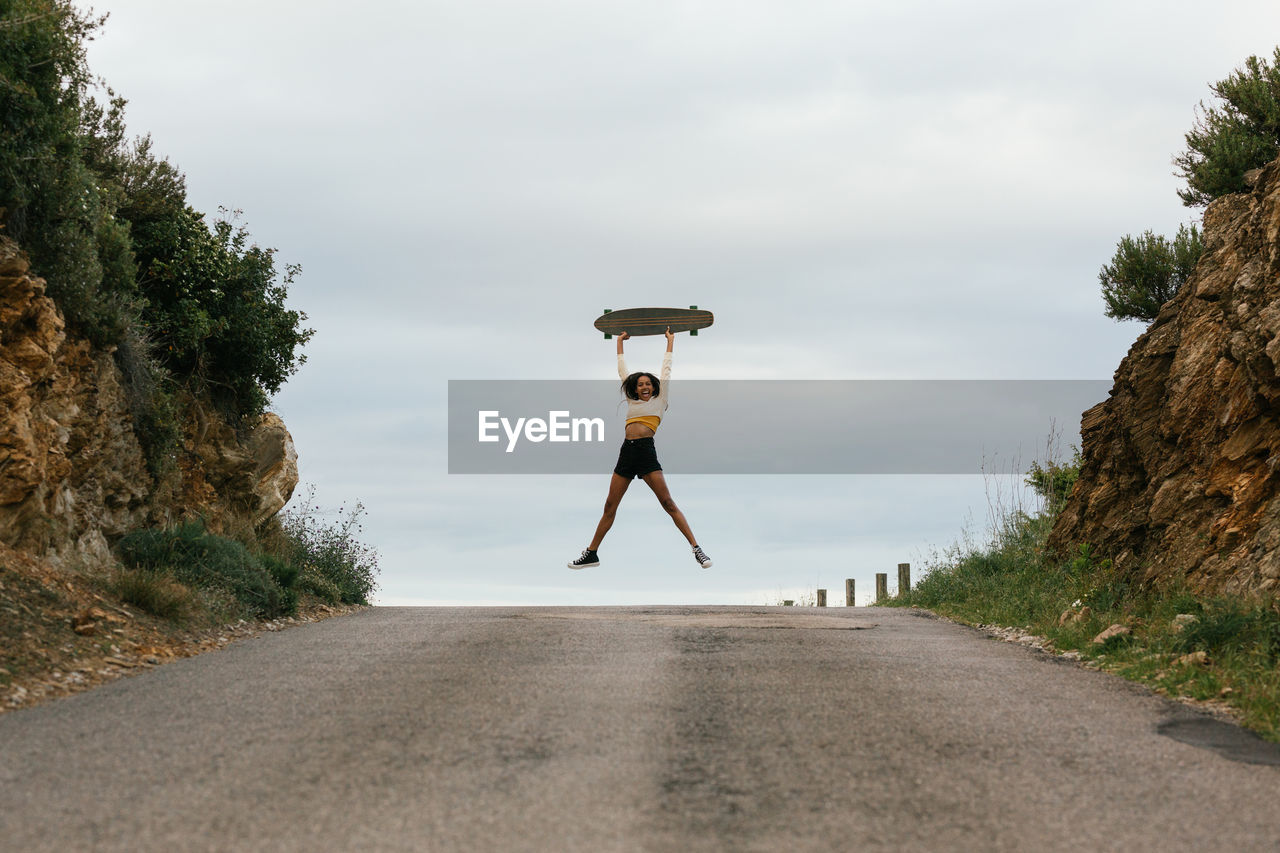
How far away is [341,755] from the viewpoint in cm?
670

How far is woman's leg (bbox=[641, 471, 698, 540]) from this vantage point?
1580 centimetres

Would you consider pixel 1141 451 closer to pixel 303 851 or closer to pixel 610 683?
pixel 610 683

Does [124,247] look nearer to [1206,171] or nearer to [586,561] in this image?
[586,561]

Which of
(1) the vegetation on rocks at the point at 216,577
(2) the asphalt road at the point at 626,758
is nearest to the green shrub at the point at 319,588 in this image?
(1) the vegetation on rocks at the point at 216,577

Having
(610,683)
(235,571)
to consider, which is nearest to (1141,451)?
(610,683)

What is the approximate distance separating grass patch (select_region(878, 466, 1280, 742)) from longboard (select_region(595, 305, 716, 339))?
213 inches

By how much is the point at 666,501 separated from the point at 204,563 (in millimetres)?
5897

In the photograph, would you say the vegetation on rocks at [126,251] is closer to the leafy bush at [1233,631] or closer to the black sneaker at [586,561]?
the black sneaker at [586,561]

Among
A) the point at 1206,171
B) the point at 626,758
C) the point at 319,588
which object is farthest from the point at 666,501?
the point at 1206,171

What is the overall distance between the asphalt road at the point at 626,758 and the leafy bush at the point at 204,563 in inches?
139

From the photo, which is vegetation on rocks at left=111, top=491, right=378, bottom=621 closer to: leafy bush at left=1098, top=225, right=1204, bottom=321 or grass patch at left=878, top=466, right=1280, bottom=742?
grass patch at left=878, top=466, right=1280, bottom=742

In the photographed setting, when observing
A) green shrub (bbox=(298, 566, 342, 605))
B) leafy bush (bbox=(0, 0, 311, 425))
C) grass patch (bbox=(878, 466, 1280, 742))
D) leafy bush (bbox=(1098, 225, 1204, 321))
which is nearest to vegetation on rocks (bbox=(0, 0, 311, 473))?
leafy bush (bbox=(0, 0, 311, 425))

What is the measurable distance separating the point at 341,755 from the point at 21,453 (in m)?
7.06

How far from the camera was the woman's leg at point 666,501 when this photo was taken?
1580 cm
